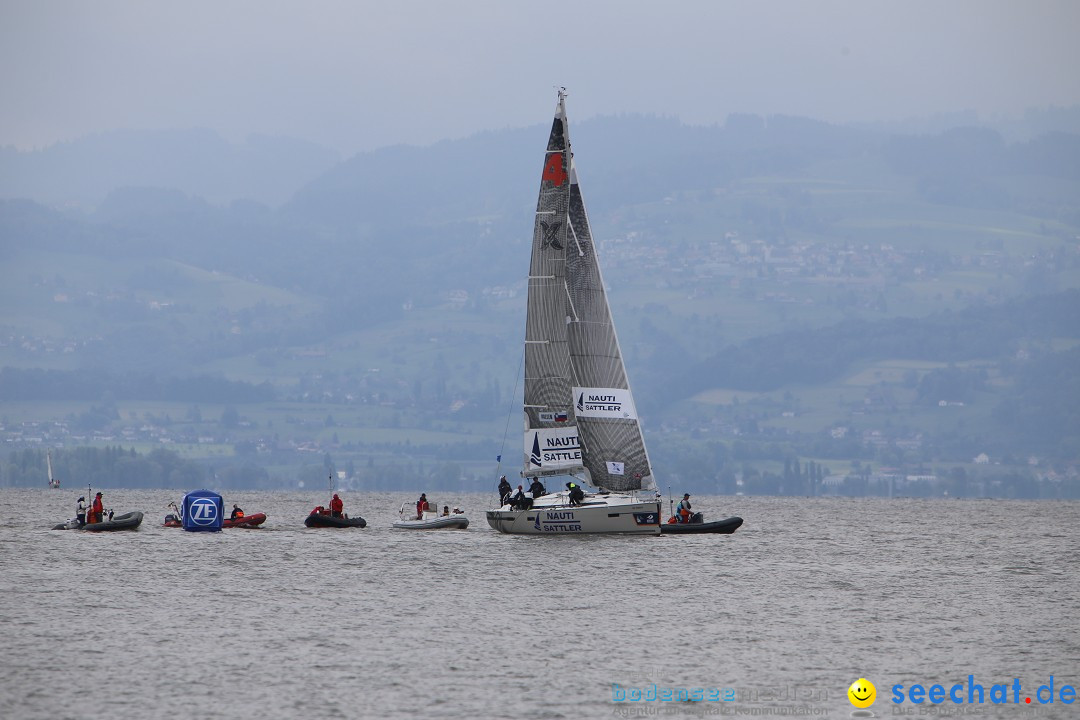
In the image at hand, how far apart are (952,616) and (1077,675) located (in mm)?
12071

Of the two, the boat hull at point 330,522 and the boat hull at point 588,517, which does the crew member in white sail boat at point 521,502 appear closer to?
the boat hull at point 588,517

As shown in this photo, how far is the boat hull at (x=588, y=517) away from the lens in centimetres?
6906

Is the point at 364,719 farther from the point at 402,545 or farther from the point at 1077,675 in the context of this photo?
the point at 402,545

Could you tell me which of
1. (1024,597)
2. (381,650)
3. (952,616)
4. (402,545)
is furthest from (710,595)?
(402,545)

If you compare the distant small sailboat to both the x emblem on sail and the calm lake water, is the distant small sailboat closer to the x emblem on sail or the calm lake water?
the calm lake water

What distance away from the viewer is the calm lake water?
38.1 metres

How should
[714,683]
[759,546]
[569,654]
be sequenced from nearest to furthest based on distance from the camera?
1. [714,683]
2. [569,654]
3. [759,546]

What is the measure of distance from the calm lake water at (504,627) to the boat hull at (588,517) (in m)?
0.84

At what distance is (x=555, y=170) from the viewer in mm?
70062

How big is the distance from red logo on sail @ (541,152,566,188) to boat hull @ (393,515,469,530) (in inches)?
945

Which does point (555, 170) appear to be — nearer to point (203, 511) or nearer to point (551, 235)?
point (551, 235)

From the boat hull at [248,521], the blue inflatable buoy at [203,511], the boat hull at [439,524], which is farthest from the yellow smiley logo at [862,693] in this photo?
the boat hull at [248,521]

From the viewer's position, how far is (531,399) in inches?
2783

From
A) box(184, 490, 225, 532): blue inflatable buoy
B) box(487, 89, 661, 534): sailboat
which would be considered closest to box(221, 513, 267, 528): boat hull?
box(184, 490, 225, 532): blue inflatable buoy
